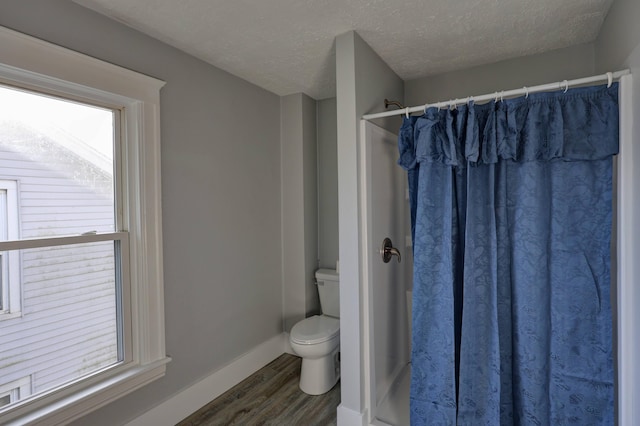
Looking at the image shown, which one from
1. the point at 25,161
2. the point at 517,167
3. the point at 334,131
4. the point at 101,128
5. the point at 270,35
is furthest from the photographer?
the point at 334,131

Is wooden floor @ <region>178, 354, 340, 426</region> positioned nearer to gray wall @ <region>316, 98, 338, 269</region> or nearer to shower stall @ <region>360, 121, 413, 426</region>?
shower stall @ <region>360, 121, 413, 426</region>

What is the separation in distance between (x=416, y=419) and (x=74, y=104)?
243 cm

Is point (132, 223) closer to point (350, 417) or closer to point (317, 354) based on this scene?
point (317, 354)

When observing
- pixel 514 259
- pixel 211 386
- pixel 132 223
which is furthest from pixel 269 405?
pixel 514 259

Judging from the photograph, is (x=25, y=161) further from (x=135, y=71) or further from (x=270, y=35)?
(x=270, y=35)

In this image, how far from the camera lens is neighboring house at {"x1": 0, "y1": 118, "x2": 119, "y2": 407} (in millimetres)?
1403

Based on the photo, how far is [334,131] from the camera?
2.93 metres

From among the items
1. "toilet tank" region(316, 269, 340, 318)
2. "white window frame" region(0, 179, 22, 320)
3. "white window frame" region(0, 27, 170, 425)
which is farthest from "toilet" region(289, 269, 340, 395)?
"white window frame" region(0, 179, 22, 320)

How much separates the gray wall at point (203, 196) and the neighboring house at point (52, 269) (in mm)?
298

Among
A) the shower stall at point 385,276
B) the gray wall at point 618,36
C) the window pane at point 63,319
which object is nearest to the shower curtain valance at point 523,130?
the gray wall at point 618,36

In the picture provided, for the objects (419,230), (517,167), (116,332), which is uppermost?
(517,167)

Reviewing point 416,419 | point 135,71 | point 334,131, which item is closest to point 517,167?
point 416,419

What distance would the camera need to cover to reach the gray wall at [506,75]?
2.05 m

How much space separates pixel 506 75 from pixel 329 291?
6.88 ft
